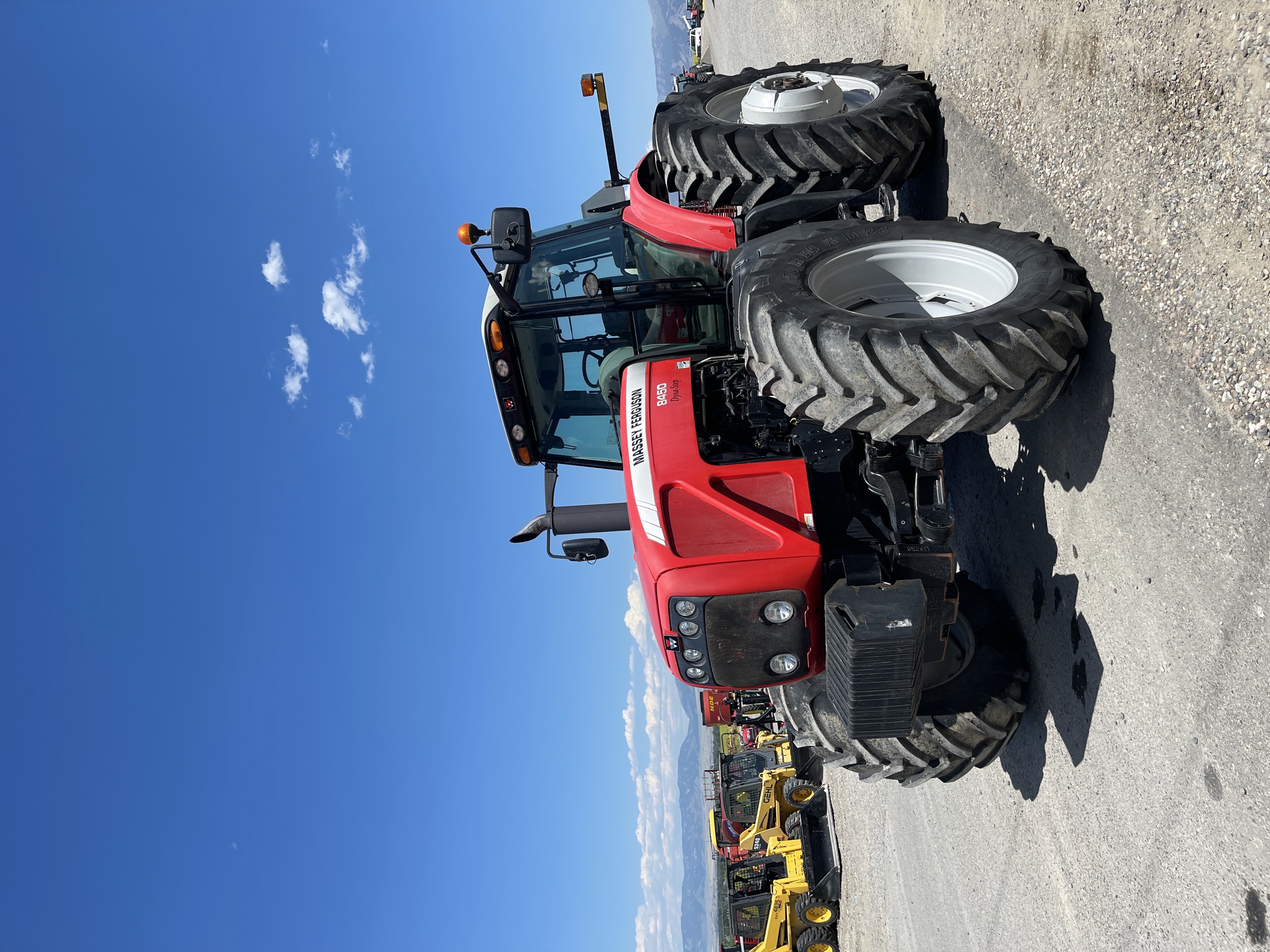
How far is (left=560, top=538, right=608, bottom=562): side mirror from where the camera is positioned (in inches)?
199

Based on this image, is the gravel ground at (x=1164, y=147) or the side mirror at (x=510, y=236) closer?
the gravel ground at (x=1164, y=147)

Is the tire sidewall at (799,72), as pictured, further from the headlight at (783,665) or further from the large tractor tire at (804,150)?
the headlight at (783,665)

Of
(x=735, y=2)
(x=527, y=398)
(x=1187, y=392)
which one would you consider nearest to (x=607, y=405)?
(x=527, y=398)

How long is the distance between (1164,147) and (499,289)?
3038 millimetres

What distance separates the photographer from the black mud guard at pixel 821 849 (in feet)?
34.3

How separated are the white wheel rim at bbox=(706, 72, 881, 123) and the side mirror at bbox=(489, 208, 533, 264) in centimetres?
232

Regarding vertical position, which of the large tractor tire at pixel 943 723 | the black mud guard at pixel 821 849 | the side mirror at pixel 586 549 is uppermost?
the side mirror at pixel 586 549

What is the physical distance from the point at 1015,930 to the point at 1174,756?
2.07 m

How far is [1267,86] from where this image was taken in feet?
7.94

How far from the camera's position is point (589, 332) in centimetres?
487

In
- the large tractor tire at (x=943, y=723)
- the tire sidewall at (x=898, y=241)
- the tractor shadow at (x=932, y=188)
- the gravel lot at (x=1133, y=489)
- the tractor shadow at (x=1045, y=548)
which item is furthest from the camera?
the tractor shadow at (x=932, y=188)

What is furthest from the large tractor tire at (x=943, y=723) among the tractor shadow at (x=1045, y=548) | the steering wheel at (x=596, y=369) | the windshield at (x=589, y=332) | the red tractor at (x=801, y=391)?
the steering wheel at (x=596, y=369)

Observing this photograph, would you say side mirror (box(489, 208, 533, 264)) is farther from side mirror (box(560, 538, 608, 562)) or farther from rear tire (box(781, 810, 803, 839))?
rear tire (box(781, 810, 803, 839))

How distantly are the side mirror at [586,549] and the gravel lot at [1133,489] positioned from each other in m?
2.31
